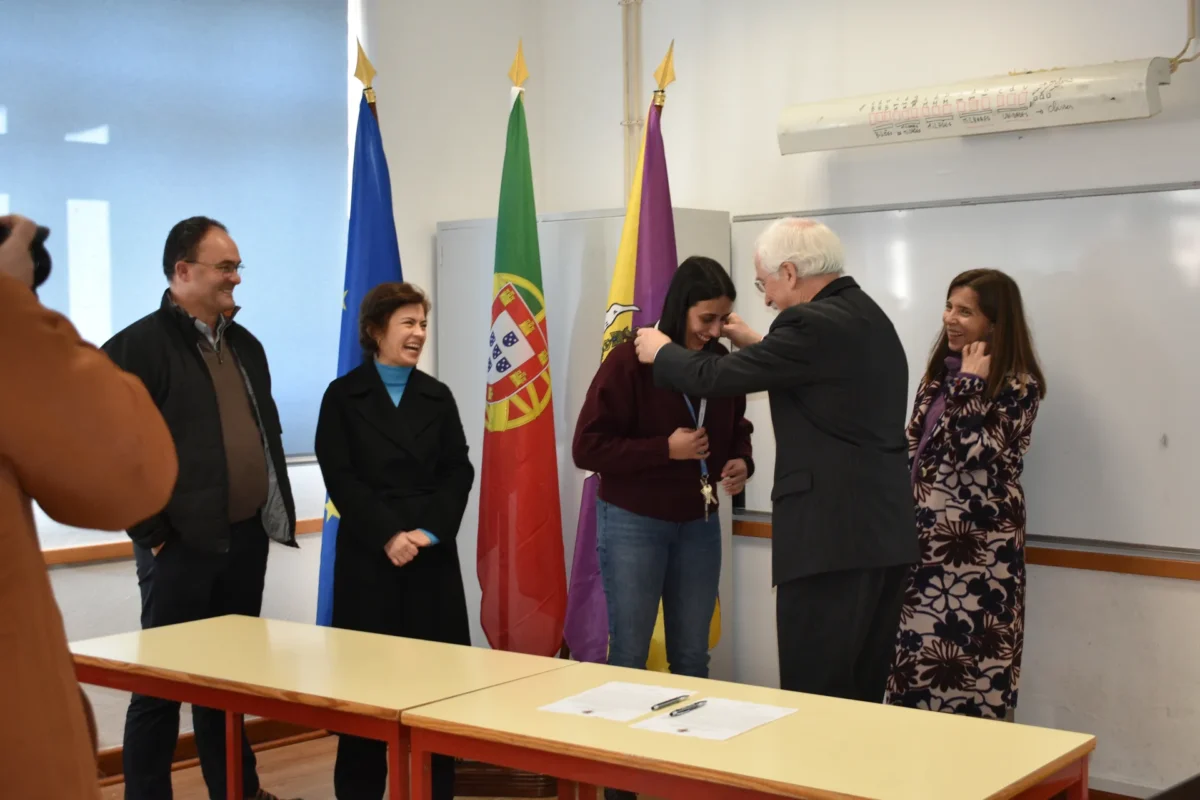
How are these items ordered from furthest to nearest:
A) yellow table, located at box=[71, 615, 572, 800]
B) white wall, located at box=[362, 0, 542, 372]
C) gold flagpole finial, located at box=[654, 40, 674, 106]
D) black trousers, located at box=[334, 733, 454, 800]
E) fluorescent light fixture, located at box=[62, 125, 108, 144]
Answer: white wall, located at box=[362, 0, 542, 372] → gold flagpole finial, located at box=[654, 40, 674, 106] → fluorescent light fixture, located at box=[62, 125, 108, 144] → black trousers, located at box=[334, 733, 454, 800] → yellow table, located at box=[71, 615, 572, 800]

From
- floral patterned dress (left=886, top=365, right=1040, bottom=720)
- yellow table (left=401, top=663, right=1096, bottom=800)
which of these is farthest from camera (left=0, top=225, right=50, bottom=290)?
floral patterned dress (left=886, top=365, right=1040, bottom=720)

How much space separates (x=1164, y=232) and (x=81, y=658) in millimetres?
3051

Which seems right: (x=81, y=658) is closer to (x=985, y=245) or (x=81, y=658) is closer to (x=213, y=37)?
(x=213, y=37)

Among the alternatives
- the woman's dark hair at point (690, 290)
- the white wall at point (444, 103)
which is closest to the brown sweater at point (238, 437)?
the woman's dark hair at point (690, 290)

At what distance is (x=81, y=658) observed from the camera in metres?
2.56

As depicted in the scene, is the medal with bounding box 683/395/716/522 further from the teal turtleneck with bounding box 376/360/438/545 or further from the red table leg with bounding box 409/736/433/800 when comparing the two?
the red table leg with bounding box 409/736/433/800

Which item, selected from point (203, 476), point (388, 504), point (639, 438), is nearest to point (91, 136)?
point (203, 476)

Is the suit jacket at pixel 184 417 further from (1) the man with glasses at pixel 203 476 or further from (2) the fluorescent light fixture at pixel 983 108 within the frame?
(2) the fluorescent light fixture at pixel 983 108

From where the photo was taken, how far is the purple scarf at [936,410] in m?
3.53

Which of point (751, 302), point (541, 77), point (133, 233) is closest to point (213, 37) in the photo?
point (133, 233)

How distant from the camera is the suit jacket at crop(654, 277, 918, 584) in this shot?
259cm

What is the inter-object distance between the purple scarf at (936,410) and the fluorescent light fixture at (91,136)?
2.78m

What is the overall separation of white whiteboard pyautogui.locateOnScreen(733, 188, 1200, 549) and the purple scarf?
A: 373 millimetres

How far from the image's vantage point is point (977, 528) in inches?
135
